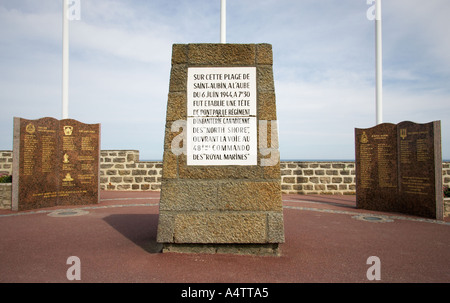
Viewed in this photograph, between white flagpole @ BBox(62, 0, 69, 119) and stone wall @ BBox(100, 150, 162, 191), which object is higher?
white flagpole @ BBox(62, 0, 69, 119)

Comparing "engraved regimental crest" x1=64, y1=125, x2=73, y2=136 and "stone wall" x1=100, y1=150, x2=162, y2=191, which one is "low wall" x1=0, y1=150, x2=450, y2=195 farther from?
"engraved regimental crest" x1=64, y1=125, x2=73, y2=136

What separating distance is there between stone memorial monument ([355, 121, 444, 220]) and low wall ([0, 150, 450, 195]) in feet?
9.23

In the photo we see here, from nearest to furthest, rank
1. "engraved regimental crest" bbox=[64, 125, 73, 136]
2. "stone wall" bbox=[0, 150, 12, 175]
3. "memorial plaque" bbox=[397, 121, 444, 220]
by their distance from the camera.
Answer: "memorial plaque" bbox=[397, 121, 444, 220]
"engraved regimental crest" bbox=[64, 125, 73, 136]
"stone wall" bbox=[0, 150, 12, 175]

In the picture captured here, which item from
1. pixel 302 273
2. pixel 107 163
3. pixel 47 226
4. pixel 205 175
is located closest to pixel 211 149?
pixel 205 175

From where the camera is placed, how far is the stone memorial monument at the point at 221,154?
11.5 feet

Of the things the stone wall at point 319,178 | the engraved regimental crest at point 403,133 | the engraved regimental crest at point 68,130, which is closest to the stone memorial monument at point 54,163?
the engraved regimental crest at point 68,130

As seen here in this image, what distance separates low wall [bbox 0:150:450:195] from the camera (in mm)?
10438

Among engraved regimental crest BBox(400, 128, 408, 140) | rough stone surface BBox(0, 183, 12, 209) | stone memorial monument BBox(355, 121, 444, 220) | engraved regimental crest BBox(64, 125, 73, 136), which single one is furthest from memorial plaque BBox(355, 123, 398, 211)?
rough stone surface BBox(0, 183, 12, 209)

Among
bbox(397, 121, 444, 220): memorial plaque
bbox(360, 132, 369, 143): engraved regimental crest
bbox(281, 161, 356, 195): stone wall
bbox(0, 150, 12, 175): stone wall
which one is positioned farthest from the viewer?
bbox(0, 150, 12, 175): stone wall

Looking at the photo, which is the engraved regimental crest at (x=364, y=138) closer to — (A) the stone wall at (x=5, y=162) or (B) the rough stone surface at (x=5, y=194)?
(B) the rough stone surface at (x=5, y=194)

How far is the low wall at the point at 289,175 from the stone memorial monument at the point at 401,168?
281 centimetres

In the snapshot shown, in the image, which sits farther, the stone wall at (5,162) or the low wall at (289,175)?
the stone wall at (5,162)

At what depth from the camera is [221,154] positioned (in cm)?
359

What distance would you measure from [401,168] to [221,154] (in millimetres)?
5737
